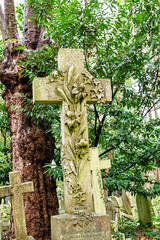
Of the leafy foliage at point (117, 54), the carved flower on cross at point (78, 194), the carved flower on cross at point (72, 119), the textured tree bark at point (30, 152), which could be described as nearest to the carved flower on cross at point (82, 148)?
the carved flower on cross at point (72, 119)

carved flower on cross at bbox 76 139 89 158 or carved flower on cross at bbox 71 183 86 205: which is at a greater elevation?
carved flower on cross at bbox 76 139 89 158

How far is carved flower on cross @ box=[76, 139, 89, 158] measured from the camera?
9.20 ft

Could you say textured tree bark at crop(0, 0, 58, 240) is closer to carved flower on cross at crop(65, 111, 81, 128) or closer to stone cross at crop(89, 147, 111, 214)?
stone cross at crop(89, 147, 111, 214)

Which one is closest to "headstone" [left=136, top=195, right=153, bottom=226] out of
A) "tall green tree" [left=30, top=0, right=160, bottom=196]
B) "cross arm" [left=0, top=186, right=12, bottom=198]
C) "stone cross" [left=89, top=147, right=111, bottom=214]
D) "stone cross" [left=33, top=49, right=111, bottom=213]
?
"tall green tree" [left=30, top=0, right=160, bottom=196]

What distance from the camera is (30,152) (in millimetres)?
4895

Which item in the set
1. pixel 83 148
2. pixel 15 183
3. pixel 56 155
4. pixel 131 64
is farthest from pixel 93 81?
pixel 56 155

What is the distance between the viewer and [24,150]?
4.92m

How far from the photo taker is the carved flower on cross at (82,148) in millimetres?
2803

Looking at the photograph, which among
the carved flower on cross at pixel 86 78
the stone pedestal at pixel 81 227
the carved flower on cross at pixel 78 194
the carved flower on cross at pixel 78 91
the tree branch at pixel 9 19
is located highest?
the tree branch at pixel 9 19

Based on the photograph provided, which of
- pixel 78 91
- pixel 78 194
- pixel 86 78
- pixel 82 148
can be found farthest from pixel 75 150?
pixel 86 78

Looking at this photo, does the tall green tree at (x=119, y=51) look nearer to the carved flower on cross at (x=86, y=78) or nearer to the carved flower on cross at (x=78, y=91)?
the carved flower on cross at (x=86, y=78)

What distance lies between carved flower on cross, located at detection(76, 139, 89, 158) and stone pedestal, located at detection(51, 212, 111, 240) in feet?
2.18

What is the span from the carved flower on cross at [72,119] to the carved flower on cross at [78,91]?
19 centimetres

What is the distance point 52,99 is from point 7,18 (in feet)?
12.4
